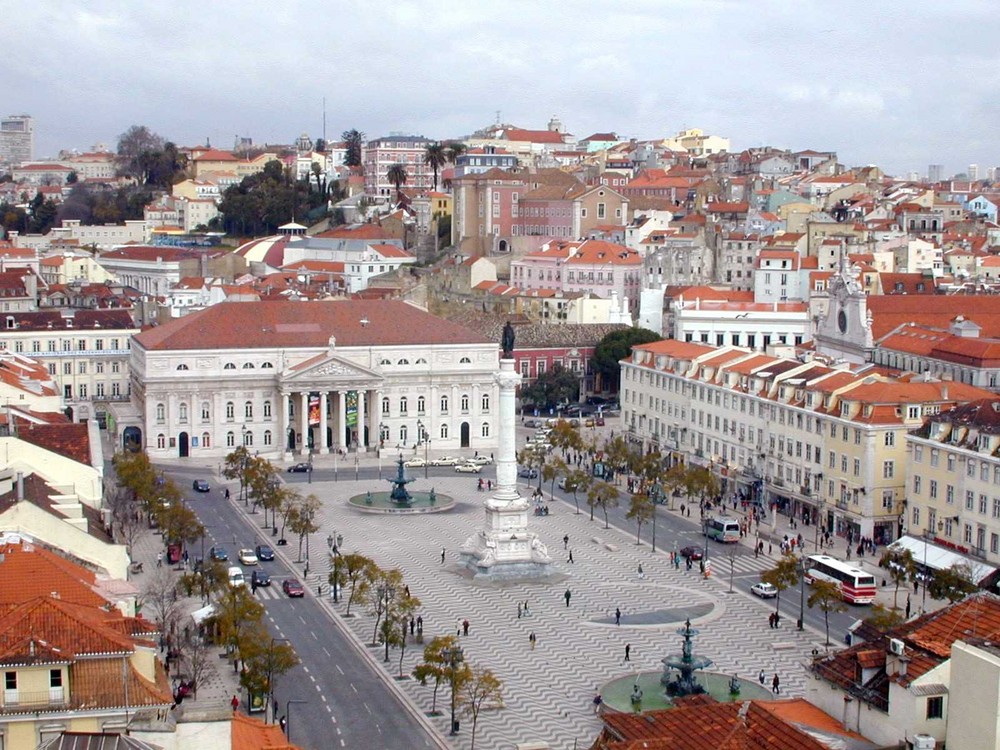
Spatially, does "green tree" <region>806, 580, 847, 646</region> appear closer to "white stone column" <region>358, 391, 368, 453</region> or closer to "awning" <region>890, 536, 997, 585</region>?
"awning" <region>890, 536, 997, 585</region>

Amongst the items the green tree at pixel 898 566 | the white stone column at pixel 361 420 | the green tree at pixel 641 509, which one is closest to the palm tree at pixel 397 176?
the white stone column at pixel 361 420

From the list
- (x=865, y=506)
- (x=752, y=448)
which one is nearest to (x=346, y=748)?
(x=865, y=506)

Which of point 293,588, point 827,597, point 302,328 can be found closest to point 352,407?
point 302,328

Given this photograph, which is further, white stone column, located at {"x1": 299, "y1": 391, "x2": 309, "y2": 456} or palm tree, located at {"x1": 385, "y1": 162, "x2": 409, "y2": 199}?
palm tree, located at {"x1": 385, "y1": 162, "x2": 409, "y2": 199}

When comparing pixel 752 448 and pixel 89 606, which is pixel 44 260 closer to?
pixel 752 448

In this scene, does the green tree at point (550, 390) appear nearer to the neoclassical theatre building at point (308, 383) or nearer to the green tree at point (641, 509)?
the neoclassical theatre building at point (308, 383)

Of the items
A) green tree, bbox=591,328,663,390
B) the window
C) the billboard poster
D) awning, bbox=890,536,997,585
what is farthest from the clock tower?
the window
